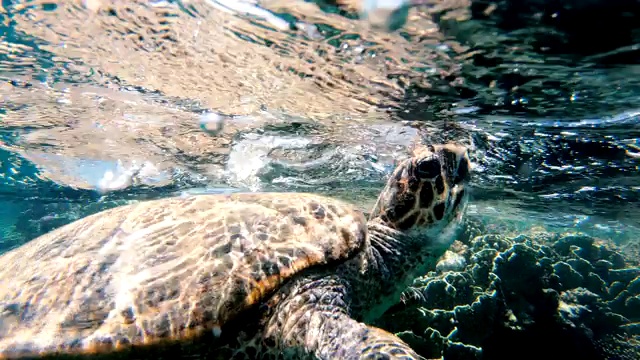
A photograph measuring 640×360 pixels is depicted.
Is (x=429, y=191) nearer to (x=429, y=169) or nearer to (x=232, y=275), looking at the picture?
(x=429, y=169)

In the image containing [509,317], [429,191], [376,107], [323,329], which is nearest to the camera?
[323,329]

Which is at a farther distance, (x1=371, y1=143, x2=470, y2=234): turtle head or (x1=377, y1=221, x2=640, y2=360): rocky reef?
(x1=377, y1=221, x2=640, y2=360): rocky reef

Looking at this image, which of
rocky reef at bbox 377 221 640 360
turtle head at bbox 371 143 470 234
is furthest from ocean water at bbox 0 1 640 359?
turtle head at bbox 371 143 470 234

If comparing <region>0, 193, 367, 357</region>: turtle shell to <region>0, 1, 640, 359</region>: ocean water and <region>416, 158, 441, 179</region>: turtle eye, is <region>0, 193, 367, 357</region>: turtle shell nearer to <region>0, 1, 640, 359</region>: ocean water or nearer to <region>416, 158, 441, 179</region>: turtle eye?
<region>416, 158, 441, 179</region>: turtle eye

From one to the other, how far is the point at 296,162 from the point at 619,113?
8657mm

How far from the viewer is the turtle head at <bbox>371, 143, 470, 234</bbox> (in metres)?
3.93

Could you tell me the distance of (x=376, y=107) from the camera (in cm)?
728

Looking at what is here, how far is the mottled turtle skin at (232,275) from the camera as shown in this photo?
2549 millimetres

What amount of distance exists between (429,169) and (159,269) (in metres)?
3.20

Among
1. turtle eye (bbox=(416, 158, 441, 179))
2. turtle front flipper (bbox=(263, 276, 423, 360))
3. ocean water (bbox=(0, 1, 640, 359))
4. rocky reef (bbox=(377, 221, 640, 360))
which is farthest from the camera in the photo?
rocky reef (bbox=(377, 221, 640, 360))

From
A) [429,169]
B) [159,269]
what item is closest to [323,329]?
[159,269]

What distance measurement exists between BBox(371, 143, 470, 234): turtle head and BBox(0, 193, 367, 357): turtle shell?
635mm

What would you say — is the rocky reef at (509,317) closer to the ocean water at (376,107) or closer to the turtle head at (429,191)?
the ocean water at (376,107)

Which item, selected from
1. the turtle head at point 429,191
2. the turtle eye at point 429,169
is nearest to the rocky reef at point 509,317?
the turtle head at point 429,191
